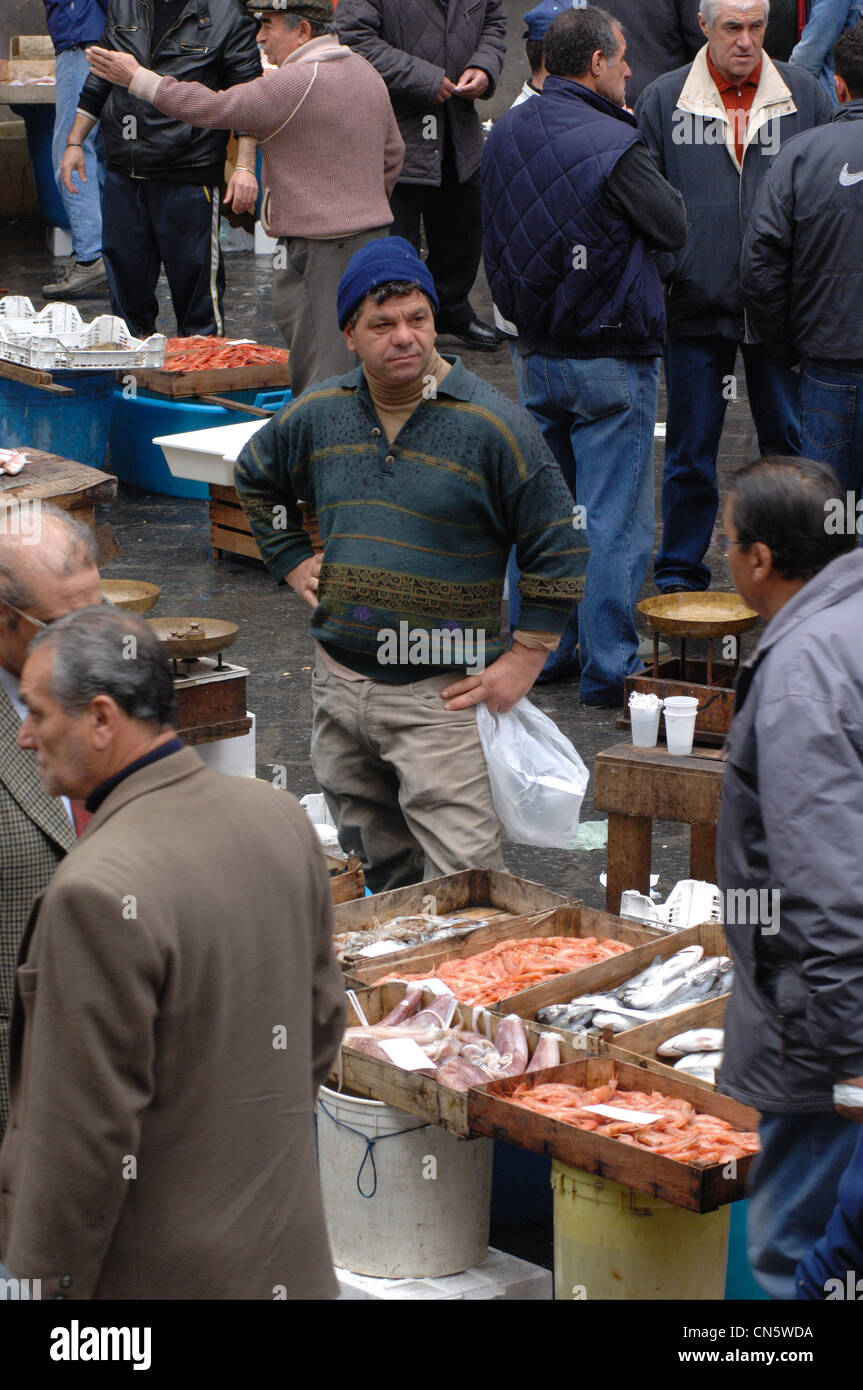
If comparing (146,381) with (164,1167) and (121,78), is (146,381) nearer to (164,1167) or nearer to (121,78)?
(121,78)

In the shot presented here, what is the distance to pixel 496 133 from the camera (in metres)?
6.87

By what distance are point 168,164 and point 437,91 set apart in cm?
161

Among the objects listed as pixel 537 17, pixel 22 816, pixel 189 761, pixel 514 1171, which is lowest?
pixel 514 1171

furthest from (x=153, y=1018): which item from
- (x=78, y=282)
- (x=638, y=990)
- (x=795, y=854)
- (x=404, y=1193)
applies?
(x=78, y=282)

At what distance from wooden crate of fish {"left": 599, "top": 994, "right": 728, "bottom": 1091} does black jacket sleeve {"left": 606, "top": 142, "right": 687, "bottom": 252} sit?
133 inches

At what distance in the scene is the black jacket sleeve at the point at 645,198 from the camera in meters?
6.57

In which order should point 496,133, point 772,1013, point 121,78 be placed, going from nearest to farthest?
point 772,1013, point 496,133, point 121,78

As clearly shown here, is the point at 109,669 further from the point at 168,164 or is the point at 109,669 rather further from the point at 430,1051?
the point at 168,164

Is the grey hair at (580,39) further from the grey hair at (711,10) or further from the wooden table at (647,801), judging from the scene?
the wooden table at (647,801)

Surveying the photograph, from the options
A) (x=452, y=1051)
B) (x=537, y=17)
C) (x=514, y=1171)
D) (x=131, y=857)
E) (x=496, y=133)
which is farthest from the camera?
(x=537, y=17)

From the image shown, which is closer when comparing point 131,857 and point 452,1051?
point 131,857

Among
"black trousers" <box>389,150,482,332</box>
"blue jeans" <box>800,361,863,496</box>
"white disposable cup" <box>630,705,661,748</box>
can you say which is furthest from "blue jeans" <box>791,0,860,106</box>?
"white disposable cup" <box>630,705,661,748</box>
